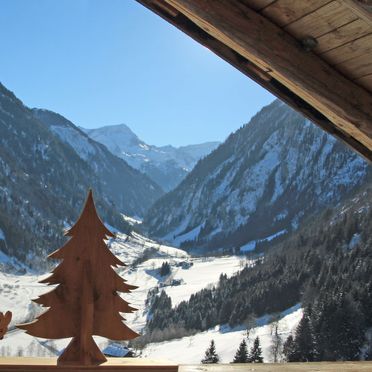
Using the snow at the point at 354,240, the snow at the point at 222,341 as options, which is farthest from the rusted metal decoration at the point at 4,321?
the snow at the point at 354,240

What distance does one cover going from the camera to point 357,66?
384 cm

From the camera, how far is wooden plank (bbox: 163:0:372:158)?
3.64 meters

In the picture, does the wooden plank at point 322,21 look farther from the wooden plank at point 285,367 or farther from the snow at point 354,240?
the snow at point 354,240

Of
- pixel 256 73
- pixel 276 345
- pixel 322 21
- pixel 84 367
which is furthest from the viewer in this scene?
pixel 276 345

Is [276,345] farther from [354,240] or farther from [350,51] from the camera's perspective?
[350,51]

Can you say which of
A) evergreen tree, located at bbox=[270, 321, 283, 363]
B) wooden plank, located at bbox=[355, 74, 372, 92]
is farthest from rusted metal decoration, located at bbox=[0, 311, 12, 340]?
evergreen tree, located at bbox=[270, 321, 283, 363]

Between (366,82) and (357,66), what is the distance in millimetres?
218

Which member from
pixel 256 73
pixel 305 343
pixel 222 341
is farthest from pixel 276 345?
pixel 256 73

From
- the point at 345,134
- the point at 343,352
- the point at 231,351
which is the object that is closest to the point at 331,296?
the point at 343,352

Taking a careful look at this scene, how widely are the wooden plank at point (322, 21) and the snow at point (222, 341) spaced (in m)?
102

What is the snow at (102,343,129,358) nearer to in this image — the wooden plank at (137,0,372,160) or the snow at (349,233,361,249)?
the wooden plank at (137,0,372,160)

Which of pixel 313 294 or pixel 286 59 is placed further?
pixel 313 294

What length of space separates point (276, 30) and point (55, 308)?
8.48 feet

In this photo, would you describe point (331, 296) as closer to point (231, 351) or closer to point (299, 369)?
point (231, 351)
